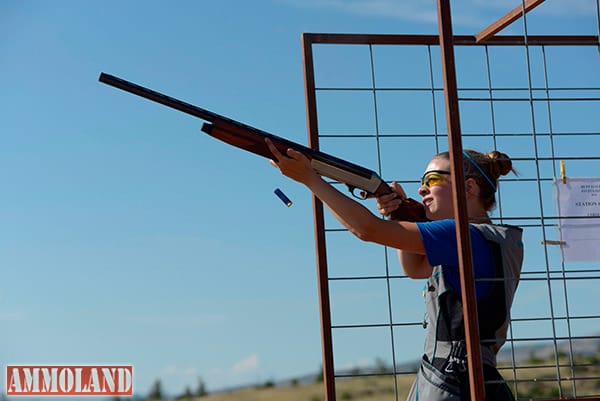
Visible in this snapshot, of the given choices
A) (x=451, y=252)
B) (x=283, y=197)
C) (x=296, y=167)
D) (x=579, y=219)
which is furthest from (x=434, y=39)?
(x=451, y=252)

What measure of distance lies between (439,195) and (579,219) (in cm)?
130

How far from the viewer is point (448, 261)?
103 inches

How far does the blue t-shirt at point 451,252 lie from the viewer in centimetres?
260

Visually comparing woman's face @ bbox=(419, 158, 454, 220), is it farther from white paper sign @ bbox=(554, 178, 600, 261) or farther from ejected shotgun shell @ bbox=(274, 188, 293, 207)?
white paper sign @ bbox=(554, 178, 600, 261)

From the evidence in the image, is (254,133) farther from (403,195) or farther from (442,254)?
(442,254)

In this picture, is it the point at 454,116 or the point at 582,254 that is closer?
the point at 454,116

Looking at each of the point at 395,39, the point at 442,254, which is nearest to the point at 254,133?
the point at 442,254

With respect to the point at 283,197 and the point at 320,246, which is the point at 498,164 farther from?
the point at 320,246

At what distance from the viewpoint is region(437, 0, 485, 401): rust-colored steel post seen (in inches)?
95.7

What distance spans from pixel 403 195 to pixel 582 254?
1132 mm

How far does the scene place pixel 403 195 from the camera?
131 inches

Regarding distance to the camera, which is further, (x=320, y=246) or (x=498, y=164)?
(x=320, y=246)

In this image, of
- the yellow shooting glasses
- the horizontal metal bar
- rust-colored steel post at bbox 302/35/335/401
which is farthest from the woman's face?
the horizontal metal bar

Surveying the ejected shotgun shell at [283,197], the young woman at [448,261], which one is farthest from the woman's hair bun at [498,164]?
the ejected shotgun shell at [283,197]
